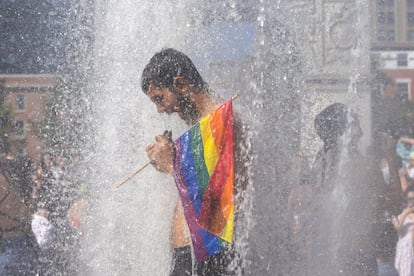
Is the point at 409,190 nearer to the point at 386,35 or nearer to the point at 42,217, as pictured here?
the point at 42,217

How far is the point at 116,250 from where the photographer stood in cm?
400

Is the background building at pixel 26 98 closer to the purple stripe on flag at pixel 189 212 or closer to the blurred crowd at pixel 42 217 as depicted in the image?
the blurred crowd at pixel 42 217

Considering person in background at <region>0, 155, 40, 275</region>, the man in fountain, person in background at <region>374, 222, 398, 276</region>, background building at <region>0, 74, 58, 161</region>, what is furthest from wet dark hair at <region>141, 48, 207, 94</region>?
background building at <region>0, 74, 58, 161</region>

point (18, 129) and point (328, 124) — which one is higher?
point (328, 124)

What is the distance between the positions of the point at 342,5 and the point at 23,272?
7.08 meters

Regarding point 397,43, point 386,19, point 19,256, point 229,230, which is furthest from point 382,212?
point 386,19

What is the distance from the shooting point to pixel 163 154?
3014 mm

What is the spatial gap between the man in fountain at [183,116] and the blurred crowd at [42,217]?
1886 mm

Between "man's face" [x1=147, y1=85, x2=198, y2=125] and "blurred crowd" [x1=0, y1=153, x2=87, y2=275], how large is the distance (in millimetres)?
1905

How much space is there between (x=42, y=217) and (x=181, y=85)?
3352 millimetres

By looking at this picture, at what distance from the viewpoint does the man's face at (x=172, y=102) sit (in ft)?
10.1

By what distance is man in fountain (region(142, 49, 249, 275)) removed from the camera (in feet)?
9.77

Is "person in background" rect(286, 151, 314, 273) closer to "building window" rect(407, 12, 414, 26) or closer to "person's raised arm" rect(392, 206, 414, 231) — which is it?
"person's raised arm" rect(392, 206, 414, 231)

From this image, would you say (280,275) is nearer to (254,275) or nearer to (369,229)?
(254,275)
